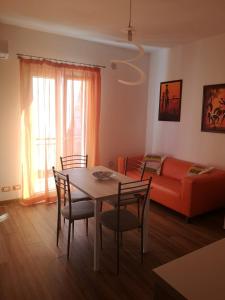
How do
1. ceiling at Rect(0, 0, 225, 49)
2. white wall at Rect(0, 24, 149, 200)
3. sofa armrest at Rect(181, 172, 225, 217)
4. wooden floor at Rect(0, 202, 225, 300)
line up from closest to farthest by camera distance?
wooden floor at Rect(0, 202, 225, 300), ceiling at Rect(0, 0, 225, 49), sofa armrest at Rect(181, 172, 225, 217), white wall at Rect(0, 24, 149, 200)

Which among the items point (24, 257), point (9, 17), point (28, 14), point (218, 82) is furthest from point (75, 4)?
point (24, 257)

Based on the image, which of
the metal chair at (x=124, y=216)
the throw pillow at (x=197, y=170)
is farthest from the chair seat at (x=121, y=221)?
the throw pillow at (x=197, y=170)

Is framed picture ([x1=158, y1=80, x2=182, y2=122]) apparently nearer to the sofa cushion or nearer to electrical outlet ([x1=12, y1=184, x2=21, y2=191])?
the sofa cushion

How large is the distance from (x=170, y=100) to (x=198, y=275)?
13.5ft

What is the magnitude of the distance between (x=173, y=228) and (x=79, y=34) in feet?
11.0

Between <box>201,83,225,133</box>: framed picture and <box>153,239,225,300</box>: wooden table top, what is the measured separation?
3163 millimetres

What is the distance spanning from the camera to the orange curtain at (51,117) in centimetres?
385

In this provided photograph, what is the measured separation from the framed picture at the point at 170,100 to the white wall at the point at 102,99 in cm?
48

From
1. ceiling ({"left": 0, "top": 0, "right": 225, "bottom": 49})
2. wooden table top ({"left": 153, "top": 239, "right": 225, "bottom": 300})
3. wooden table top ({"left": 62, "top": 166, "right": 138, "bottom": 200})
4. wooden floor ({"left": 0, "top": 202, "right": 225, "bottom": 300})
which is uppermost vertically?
ceiling ({"left": 0, "top": 0, "right": 225, "bottom": 49})

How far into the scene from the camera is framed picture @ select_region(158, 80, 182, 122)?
4.55 m

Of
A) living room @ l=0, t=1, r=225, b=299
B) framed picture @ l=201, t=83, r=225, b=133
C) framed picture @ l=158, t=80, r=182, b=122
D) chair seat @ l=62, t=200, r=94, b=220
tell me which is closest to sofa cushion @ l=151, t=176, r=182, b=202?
living room @ l=0, t=1, r=225, b=299

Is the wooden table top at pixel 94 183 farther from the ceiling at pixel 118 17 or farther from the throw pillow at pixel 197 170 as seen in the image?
the ceiling at pixel 118 17

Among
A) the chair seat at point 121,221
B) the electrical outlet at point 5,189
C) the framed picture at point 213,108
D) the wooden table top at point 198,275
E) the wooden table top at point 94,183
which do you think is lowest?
the electrical outlet at point 5,189

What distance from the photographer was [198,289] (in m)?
0.83
